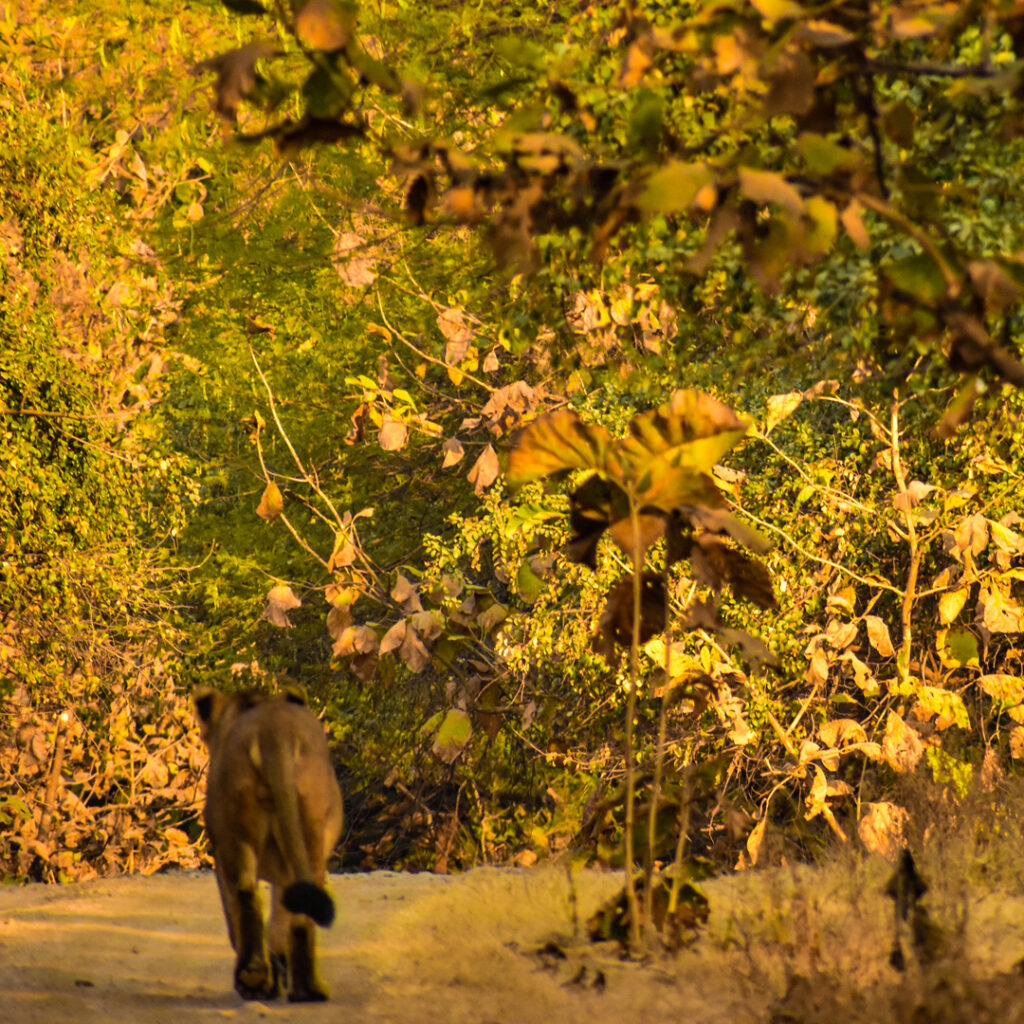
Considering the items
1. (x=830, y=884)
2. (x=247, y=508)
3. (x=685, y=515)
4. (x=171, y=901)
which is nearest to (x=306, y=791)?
(x=685, y=515)

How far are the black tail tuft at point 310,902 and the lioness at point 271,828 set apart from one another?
20.6 inches

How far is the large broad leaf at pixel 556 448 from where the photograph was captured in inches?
225

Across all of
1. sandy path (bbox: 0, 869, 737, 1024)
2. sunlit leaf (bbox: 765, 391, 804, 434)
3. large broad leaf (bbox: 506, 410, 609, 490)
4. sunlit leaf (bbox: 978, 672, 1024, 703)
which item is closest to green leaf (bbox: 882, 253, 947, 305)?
large broad leaf (bbox: 506, 410, 609, 490)

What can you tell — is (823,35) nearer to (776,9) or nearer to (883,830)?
(776,9)

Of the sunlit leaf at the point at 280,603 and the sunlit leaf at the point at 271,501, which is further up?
the sunlit leaf at the point at 271,501

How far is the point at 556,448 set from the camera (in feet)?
19.1

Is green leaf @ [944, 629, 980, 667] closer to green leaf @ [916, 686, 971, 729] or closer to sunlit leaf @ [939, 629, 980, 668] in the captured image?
sunlit leaf @ [939, 629, 980, 668]

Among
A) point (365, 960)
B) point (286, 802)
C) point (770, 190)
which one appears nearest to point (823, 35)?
point (770, 190)

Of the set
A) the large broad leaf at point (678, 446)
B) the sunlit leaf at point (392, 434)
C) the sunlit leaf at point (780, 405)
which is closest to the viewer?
the large broad leaf at point (678, 446)

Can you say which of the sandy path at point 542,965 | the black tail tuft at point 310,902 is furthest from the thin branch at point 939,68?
the black tail tuft at point 310,902

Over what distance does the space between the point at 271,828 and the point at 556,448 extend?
1.97m

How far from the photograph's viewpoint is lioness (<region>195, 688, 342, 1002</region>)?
533cm

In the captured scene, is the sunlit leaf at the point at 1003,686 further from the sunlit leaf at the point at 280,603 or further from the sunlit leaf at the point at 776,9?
the sunlit leaf at the point at 776,9

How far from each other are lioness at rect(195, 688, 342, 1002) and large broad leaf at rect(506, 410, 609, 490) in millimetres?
1434
